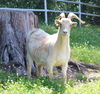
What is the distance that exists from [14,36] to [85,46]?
163 inches

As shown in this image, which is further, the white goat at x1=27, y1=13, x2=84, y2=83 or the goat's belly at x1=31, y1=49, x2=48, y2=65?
the goat's belly at x1=31, y1=49, x2=48, y2=65

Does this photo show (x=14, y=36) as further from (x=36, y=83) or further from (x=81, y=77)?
(x=36, y=83)

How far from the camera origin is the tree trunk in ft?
34.6

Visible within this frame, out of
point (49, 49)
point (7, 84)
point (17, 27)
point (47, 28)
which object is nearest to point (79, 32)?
point (47, 28)

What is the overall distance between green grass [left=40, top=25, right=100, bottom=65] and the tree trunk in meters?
2.17

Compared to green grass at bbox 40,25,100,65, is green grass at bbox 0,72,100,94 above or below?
above

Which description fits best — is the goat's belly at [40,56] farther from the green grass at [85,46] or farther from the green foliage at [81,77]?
the green grass at [85,46]

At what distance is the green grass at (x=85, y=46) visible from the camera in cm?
1257

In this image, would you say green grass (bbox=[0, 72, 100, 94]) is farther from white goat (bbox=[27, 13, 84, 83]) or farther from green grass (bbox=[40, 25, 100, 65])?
green grass (bbox=[40, 25, 100, 65])

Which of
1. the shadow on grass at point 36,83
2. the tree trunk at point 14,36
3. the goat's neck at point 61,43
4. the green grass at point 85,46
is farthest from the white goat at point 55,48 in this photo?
the green grass at point 85,46

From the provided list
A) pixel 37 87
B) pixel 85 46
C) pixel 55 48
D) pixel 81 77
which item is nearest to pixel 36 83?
pixel 37 87

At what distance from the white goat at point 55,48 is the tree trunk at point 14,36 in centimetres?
67

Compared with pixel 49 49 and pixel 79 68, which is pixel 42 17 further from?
pixel 49 49

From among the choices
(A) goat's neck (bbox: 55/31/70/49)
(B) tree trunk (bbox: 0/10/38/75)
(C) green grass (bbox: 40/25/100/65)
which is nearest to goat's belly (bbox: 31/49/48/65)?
A: (A) goat's neck (bbox: 55/31/70/49)
